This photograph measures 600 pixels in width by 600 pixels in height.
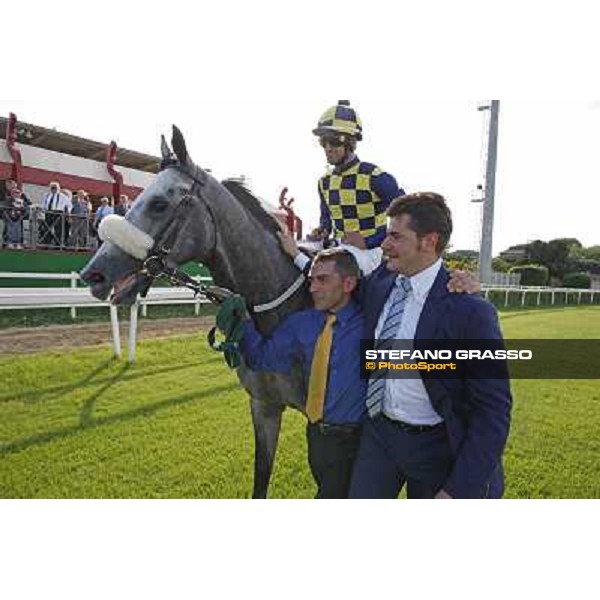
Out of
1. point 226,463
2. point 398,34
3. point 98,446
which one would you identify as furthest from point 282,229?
point 98,446

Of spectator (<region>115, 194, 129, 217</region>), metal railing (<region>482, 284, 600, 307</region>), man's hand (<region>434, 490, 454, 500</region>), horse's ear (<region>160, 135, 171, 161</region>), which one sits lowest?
man's hand (<region>434, 490, 454, 500</region>)

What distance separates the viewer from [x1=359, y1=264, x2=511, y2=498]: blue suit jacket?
133 centimetres

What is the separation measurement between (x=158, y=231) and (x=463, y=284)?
958 mm

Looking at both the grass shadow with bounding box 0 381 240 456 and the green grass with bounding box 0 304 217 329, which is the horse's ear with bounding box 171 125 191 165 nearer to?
the green grass with bounding box 0 304 217 329

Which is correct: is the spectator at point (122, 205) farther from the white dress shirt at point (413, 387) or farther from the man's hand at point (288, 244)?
the white dress shirt at point (413, 387)

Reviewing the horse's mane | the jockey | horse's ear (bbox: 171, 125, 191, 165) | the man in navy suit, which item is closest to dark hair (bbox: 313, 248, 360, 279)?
the man in navy suit

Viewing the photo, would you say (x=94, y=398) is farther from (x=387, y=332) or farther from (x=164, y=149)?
(x=387, y=332)

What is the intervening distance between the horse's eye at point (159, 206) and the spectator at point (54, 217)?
2.46 feet

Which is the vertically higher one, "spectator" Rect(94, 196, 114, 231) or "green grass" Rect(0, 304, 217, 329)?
"spectator" Rect(94, 196, 114, 231)

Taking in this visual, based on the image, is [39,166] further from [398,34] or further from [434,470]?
[434,470]

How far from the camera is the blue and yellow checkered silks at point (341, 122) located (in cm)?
191

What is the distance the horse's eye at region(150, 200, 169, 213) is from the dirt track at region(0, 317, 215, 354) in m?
1.14

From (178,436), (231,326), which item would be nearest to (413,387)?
(231,326)

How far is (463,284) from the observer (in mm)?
1405
